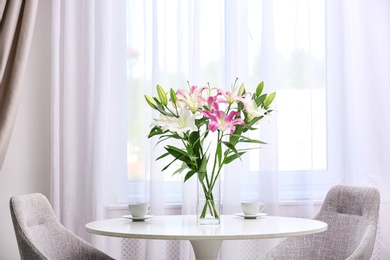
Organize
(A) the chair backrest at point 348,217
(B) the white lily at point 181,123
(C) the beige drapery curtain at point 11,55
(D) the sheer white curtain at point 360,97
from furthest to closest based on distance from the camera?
(D) the sheer white curtain at point 360,97 < (C) the beige drapery curtain at point 11,55 < (A) the chair backrest at point 348,217 < (B) the white lily at point 181,123

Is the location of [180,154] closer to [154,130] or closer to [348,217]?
[154,130]

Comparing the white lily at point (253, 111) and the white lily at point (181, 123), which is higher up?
the white lily at point (253, 111)

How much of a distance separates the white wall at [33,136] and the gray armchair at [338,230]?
1276 mm

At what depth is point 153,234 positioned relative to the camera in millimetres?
2211

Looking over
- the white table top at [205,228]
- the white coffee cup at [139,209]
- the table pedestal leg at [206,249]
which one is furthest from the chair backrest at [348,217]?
the white coffee cup at [139,209]

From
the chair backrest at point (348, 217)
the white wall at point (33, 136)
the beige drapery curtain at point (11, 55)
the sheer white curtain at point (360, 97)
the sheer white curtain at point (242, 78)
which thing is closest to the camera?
the chair backrest at point (348, 217)

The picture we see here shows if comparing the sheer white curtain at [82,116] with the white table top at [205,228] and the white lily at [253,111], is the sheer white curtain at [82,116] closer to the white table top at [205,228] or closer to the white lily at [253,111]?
the white table top at [205,228]

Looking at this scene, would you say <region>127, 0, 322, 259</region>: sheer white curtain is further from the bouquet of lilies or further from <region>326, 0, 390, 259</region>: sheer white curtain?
the bouquet of lilies

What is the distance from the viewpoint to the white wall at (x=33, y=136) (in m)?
3.45

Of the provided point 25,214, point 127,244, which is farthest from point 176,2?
point 25,214

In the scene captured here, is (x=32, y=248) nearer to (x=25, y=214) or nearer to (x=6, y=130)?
(x=25, y=214)

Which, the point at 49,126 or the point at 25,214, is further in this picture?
the point at 49,126

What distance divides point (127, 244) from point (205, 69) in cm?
101

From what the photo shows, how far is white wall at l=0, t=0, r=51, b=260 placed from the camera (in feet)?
11.3
